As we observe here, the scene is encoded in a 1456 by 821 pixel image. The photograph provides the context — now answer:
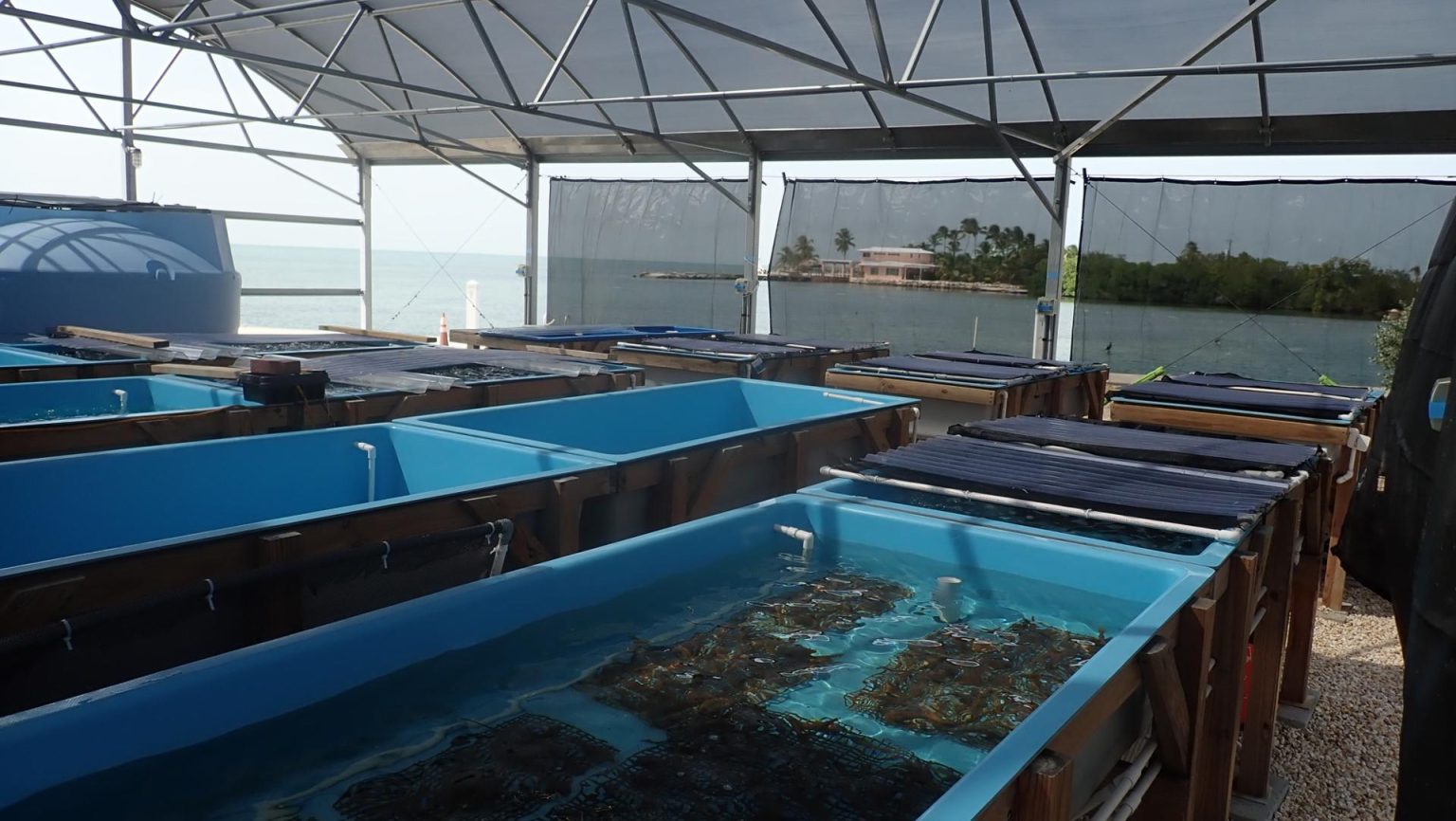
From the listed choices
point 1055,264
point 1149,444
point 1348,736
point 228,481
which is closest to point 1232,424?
point 1149,444

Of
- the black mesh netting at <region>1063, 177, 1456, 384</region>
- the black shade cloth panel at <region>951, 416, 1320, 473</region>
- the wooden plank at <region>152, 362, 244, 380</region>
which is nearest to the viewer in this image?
the black shade cloth panel at <region>951, 416, 1320, 473</region>

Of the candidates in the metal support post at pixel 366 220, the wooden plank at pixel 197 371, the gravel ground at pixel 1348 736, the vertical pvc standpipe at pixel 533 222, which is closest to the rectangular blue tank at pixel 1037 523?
the gravel ground at pixel 1348 736

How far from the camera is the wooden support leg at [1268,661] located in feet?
11.4

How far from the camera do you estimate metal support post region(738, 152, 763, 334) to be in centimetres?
1175

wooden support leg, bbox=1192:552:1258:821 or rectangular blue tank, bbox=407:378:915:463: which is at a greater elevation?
rectangular blue tank, bbox=407:378:915:463

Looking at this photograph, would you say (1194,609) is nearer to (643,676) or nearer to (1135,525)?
(1135,525)

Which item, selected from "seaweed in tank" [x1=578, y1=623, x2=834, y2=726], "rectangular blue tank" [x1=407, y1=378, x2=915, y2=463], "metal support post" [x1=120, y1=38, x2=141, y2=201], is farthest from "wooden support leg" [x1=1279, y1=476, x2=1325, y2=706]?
"metal support post" [x1=120, y1=38, x2=141, y2=201]

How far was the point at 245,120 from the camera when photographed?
9953 millimetres

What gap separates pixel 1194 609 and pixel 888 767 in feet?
2.81

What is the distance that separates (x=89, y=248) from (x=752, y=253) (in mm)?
6591

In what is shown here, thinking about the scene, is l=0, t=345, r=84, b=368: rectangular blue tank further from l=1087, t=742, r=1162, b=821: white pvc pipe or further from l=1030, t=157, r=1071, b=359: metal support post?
l=1030, t=157, r=1071, b=359: metal support post

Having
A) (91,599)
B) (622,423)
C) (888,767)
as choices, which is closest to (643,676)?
(888,767)

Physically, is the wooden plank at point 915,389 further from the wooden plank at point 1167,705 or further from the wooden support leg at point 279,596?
the wooden support leg at point 279,596

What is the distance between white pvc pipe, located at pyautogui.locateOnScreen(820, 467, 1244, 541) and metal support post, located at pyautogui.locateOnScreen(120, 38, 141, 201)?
1045cm
